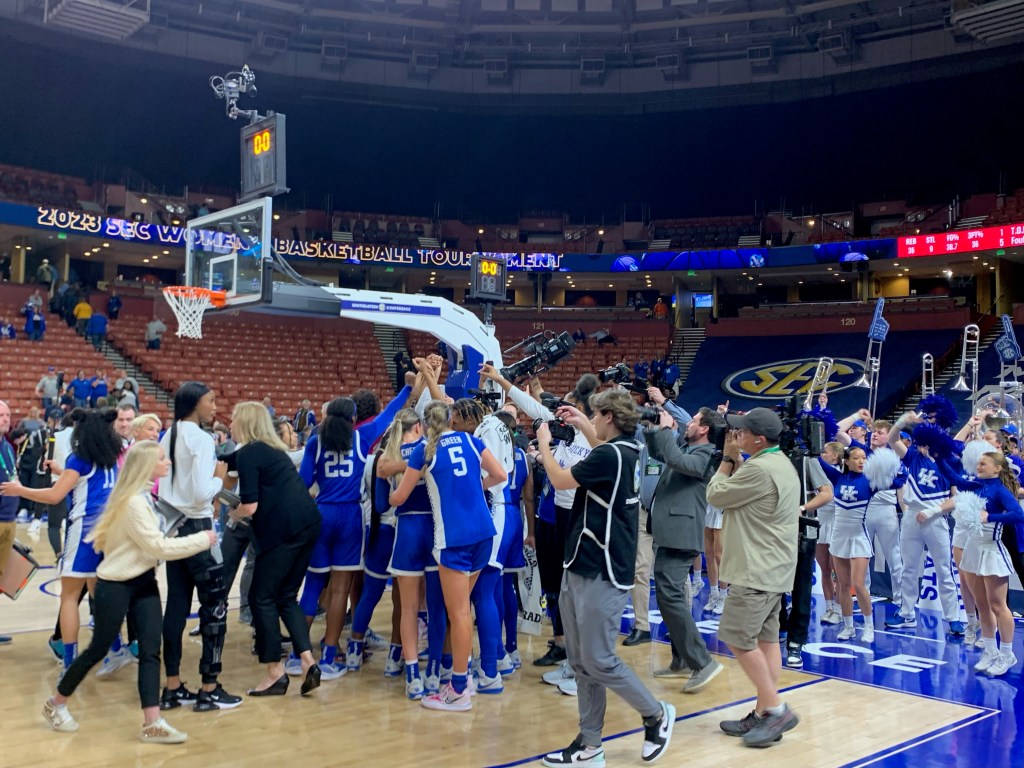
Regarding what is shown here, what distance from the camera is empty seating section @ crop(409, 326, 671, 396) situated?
89.4 feet

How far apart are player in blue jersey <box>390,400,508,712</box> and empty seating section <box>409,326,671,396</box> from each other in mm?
21274

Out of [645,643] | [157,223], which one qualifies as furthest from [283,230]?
[645,643]

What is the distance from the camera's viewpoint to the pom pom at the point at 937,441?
23.3 feet

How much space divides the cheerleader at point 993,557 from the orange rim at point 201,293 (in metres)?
8.22

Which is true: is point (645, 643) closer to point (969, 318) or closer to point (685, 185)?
point (969, 318)

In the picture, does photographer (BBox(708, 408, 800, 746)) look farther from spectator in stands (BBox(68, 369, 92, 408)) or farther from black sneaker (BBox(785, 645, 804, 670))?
spectator in stands (BBox(68, 369, 92, 408))

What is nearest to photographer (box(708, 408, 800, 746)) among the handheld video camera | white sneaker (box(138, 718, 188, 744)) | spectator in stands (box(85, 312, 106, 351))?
the handheld video camera

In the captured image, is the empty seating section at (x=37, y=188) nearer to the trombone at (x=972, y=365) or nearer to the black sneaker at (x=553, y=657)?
the trombone at (x=972, y=365)

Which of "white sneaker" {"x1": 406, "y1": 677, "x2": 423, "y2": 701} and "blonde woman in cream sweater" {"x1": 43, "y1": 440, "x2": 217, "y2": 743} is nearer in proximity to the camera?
"blonde woman in cream sweater" {"x1": 43, "y1": 440, "x2": 217, "y2": 743}

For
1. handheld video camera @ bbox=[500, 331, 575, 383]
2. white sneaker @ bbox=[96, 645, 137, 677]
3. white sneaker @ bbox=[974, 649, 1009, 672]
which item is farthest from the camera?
handheld video camera @ bbox=[500, 331, 575, 383]

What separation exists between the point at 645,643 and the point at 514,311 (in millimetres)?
23700

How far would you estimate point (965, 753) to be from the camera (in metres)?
4.73

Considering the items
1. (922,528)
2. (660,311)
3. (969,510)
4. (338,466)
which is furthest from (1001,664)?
(660,311)

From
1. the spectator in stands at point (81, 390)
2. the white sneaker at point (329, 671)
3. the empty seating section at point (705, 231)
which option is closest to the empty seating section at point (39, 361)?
the spectator in stands at point (81, 390)
